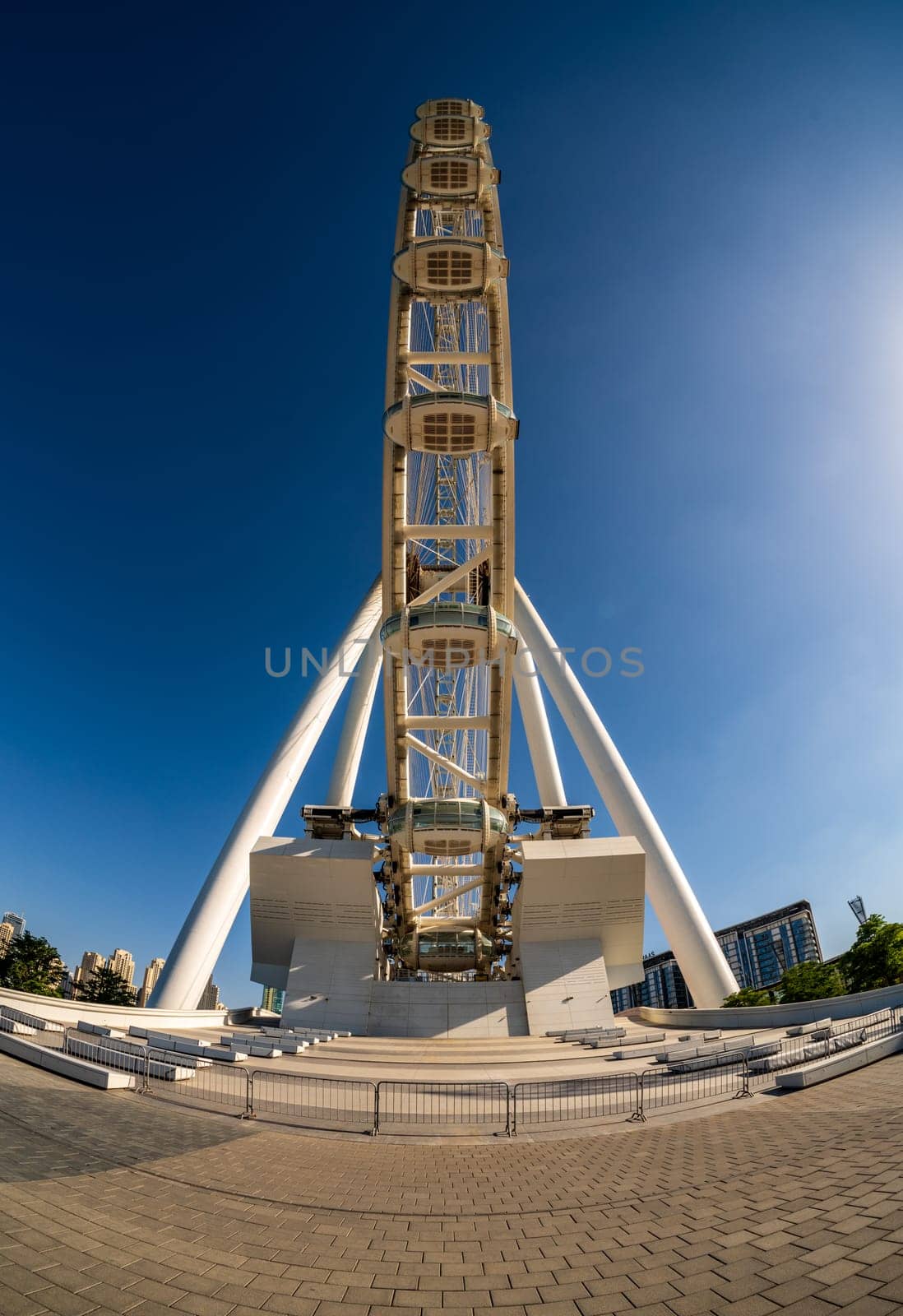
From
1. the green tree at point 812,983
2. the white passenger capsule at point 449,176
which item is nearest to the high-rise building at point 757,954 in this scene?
the green tree at point 812,983

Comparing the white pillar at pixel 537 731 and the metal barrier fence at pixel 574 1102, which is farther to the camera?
the white pillar at pixel 537 731

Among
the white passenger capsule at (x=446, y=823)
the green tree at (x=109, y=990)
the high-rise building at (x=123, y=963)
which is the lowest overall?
the high-rise building at (x=123, y=963)

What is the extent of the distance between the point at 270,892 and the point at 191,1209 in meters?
28.6

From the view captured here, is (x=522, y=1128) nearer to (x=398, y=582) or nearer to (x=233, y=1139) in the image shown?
(x=233, y=1139)

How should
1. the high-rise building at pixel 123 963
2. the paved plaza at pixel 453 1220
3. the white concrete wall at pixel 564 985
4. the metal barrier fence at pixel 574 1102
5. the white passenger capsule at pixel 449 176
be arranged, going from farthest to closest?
the high-rise building at pixel 123 963 < the white passenger capsule at pixel 449 176 < the white concrete wall at pixel 564 985 < the metal barrier fence at pixel 574 1102 < the paved plaza at pixel 453 1220

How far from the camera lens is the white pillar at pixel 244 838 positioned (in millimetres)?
30797

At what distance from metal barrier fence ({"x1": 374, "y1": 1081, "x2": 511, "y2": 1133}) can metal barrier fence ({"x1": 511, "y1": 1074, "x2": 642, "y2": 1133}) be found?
28cm

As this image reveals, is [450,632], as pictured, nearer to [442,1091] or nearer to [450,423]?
[450,423]

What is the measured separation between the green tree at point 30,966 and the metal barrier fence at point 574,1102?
36.3 m

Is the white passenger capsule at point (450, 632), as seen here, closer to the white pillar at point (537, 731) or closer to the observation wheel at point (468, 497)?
the observation wheel at point (468, 497)

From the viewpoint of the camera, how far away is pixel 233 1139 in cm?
794

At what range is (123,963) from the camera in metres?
118

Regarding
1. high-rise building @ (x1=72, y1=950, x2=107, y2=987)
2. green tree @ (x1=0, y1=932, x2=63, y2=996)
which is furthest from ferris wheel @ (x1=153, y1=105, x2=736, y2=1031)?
high-rise building @ (x1=72, y1=950, x2=107, y2=987)

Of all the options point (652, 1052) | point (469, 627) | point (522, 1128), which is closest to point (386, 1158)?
point (522, 1128)
